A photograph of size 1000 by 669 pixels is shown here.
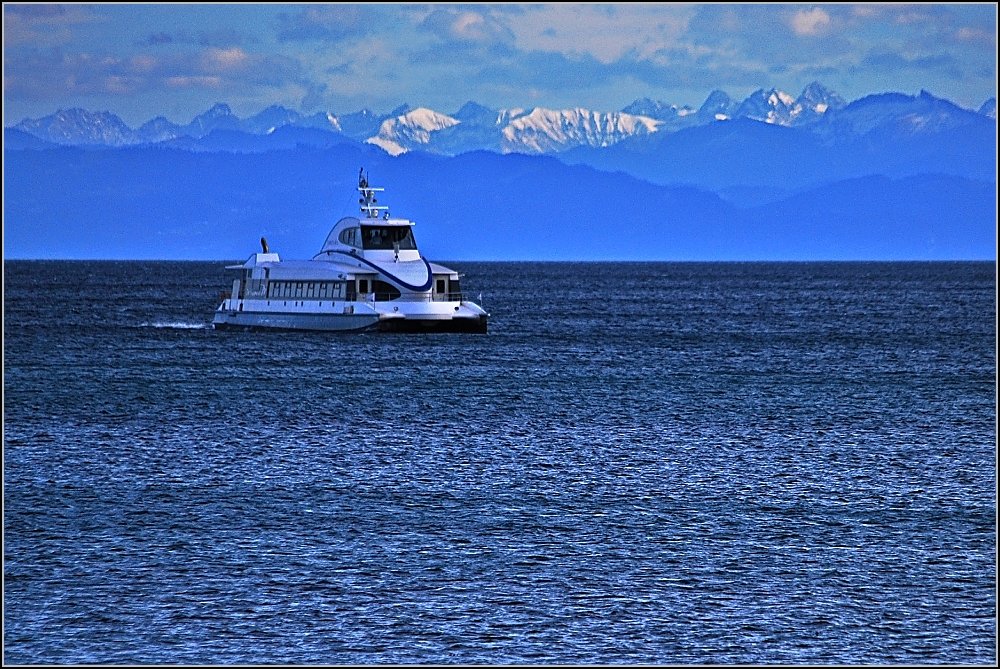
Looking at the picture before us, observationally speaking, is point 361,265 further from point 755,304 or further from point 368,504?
point 755,304

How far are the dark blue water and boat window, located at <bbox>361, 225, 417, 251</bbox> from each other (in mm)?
12908

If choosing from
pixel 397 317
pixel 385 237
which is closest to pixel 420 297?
pixel 397 317

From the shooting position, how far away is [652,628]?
23703 millimetres

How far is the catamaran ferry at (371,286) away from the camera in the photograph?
78.9 metres

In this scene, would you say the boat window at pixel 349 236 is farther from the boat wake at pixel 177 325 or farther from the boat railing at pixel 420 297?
the boat wake at pixel 177 325

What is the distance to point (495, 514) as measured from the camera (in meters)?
32.2

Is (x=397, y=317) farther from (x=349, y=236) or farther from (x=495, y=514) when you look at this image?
(x=495, y=514)

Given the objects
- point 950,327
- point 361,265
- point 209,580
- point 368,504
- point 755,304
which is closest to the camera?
point 209,580

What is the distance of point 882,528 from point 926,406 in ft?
81.2

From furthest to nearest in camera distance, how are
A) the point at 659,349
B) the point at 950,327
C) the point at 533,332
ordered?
the point at 950,327 < the point at 533,332 < the point at 659,349

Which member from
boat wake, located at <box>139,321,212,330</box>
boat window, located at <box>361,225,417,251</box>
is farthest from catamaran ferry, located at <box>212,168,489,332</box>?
boat wake, located at <box>139,321,212,330</box>

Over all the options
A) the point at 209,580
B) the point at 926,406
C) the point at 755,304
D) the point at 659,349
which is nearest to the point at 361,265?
the point at 659,349

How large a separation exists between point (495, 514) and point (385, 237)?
49959 mm

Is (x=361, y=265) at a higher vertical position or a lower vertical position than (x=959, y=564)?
higher
